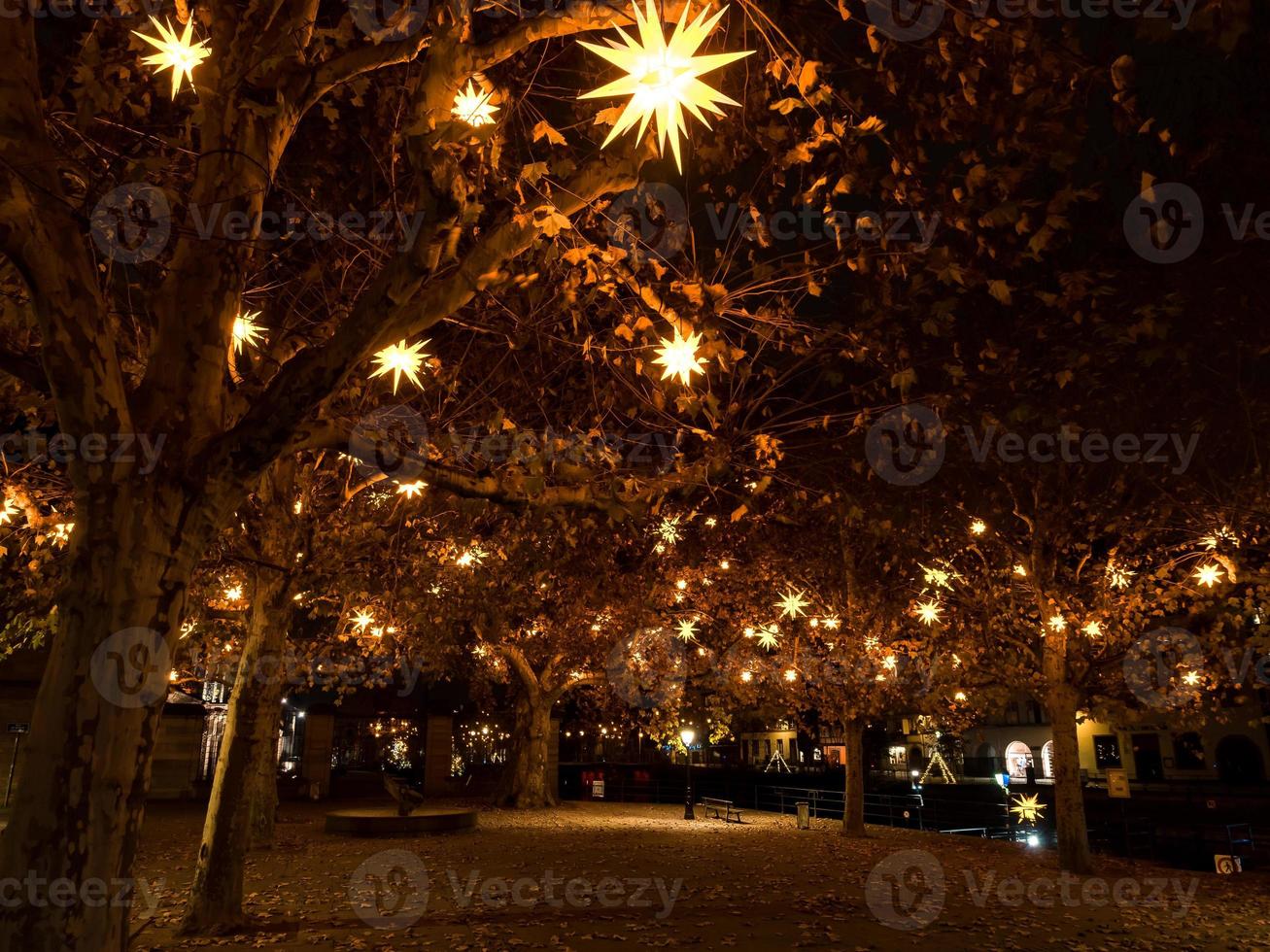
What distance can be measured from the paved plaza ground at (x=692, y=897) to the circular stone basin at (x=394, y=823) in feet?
2.01

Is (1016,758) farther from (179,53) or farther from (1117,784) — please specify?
(179,53)

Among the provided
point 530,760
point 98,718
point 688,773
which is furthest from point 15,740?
point 98,718

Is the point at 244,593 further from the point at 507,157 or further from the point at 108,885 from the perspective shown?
the point at 108,885

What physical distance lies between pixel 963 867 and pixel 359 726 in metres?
32.9

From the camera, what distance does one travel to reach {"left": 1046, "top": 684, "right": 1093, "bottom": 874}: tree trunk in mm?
13961

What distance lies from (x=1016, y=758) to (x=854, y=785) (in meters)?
48.5

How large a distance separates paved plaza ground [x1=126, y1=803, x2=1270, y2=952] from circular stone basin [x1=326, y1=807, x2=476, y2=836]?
24.1 inches

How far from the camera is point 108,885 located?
151 inches

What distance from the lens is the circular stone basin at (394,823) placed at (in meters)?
17.9

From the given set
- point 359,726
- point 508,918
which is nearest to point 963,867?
point 508,918

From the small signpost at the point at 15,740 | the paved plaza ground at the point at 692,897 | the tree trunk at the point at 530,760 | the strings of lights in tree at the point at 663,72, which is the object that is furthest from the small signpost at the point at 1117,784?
the small signpost at the point at 15,740

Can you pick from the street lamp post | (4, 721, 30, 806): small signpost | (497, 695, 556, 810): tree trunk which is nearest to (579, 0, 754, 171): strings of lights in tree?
the street lamp post

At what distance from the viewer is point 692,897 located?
10.7m

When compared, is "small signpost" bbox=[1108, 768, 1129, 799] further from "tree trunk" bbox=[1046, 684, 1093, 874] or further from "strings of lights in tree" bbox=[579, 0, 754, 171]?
"strings of lights in tree" bbox=[579, 0, 754, 171]
